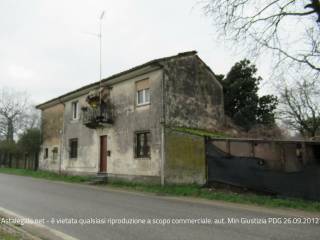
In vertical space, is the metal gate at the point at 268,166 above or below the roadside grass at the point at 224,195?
above

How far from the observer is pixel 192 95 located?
59.0 feet

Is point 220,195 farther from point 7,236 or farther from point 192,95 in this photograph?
point 7,236

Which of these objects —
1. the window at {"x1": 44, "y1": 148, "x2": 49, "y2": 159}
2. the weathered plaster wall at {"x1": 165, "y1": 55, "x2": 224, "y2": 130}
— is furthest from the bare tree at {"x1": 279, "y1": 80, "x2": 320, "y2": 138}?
the window at {"x1": 44, "y1": 148, "x2": 49, "y2": 159}

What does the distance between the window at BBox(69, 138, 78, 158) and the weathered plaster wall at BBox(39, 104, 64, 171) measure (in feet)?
6.45

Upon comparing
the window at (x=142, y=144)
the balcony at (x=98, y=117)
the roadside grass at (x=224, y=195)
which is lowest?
the roadside grass at (x=224, y=195)

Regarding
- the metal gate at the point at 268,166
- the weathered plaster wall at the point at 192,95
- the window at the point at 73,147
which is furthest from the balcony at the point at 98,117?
the metal gate at the point at 268,166

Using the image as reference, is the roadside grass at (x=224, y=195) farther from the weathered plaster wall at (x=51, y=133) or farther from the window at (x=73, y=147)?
the weathered plaster wall at (x=51, y=133)

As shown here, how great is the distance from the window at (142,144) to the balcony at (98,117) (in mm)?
2639

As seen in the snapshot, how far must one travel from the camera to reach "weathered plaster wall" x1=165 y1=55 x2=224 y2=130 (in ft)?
53.7

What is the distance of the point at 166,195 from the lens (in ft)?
41.9

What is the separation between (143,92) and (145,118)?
167cm

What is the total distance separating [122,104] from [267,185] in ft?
32.2

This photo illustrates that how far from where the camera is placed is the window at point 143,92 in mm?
16852

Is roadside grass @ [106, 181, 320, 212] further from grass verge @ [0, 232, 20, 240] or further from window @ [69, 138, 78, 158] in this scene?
grass verge @ [0, 232, 20, 240]
